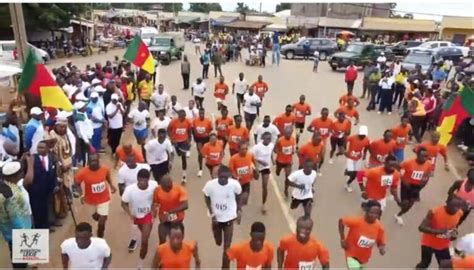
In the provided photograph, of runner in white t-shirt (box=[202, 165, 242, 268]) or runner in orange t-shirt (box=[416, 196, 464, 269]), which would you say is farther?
runner in white t-shirt (box=[202, 165, 242, 268])

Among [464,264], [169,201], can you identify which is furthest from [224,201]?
[464,264]

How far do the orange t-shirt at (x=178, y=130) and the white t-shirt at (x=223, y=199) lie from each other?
3.54 m

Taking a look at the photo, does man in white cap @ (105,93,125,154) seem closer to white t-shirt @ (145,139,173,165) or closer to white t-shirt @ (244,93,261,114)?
white t-shirt @ (145,139,173,165)

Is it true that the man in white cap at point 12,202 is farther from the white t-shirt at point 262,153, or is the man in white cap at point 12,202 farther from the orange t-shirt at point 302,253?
the white t-shirt at point 262,153

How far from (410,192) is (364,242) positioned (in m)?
2.90

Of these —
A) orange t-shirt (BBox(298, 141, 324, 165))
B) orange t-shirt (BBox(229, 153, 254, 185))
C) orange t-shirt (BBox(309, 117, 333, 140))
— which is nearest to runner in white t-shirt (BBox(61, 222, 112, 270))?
orange t-shirt (BBox(229, 153, 254, 185))

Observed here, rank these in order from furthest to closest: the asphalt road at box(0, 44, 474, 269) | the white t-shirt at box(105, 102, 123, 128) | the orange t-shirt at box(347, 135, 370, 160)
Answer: the white t-shirt at box(105, 102, 123, 128)
the orange t-shirt at box(347, 135, 370, 160)
the asphalt road at box(0, 44, 474, 269)

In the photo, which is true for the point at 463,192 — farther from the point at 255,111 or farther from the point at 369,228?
the point at 255,111

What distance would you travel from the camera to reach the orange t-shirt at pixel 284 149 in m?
8.92

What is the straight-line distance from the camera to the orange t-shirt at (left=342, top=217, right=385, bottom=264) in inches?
223

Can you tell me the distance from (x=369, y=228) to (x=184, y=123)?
5.16m

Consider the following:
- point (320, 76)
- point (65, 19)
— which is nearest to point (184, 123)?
point (320, 76)

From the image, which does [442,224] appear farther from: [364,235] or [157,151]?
[157,151]

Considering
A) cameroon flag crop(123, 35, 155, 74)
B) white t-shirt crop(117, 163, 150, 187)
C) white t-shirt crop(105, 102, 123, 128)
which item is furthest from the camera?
cameroon flag crop(123, 35, 155, 74)
